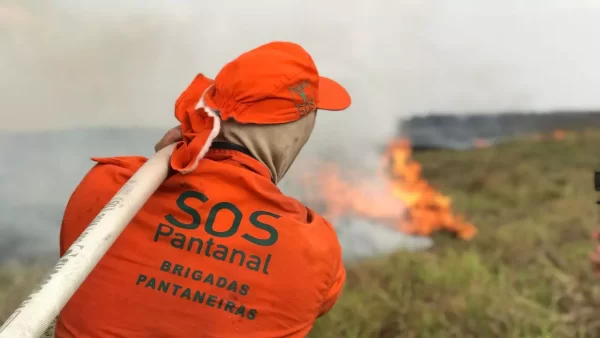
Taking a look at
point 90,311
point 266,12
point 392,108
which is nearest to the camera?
point 90,311

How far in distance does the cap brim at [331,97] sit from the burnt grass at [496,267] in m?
0.63

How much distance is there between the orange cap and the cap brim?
6 centimetres

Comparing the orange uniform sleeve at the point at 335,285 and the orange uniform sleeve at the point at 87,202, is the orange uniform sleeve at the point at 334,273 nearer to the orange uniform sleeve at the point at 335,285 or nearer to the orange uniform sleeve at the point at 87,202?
the orange uniform sleeve at the point at 335,285

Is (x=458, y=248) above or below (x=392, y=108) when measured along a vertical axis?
below

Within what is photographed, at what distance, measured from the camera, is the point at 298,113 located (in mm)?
778

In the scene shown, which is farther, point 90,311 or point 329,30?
point 329,30

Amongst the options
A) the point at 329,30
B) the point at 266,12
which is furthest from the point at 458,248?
the point at 266,12

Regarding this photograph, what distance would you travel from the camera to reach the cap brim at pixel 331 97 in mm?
858

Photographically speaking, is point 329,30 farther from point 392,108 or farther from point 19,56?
point 19,56

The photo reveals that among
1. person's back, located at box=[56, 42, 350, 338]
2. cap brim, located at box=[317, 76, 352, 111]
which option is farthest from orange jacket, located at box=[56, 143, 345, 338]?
cap brim, located at box=[317, 76, 352, 111]

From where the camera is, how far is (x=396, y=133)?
164 cm

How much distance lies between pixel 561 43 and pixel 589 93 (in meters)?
0.18

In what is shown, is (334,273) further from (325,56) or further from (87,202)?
(325,56)

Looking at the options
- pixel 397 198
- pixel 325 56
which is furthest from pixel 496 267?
pixel 325 56
